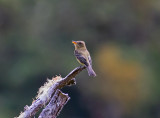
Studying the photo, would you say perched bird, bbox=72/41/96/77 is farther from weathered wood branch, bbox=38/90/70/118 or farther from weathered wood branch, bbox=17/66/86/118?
weathered wood branch, bbox=38/90/70/118

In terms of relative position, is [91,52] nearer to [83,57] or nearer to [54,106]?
[83,57]

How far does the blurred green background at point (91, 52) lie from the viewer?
3041 centimetres

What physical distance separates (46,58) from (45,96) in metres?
25.9

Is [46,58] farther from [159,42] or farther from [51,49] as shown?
[159,42]

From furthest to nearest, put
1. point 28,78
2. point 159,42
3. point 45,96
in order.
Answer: point 159,42, point 28,78, point 45,96

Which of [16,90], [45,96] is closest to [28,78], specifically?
[16,90]

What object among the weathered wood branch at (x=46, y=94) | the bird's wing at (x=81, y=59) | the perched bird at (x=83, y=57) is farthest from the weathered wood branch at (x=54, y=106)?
the bird's wing at (x=81, y=59)

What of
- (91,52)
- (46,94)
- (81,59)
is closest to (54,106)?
(46,94)

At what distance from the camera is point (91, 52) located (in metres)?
31.5

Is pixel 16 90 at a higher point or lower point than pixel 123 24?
lower

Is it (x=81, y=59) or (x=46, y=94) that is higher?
(x=81, y=59)

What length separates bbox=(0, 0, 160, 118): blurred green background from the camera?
30.4m

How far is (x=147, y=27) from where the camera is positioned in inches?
1384

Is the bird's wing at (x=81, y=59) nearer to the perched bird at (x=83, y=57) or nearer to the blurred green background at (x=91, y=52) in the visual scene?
the perched bird at (x=83, y=57)
